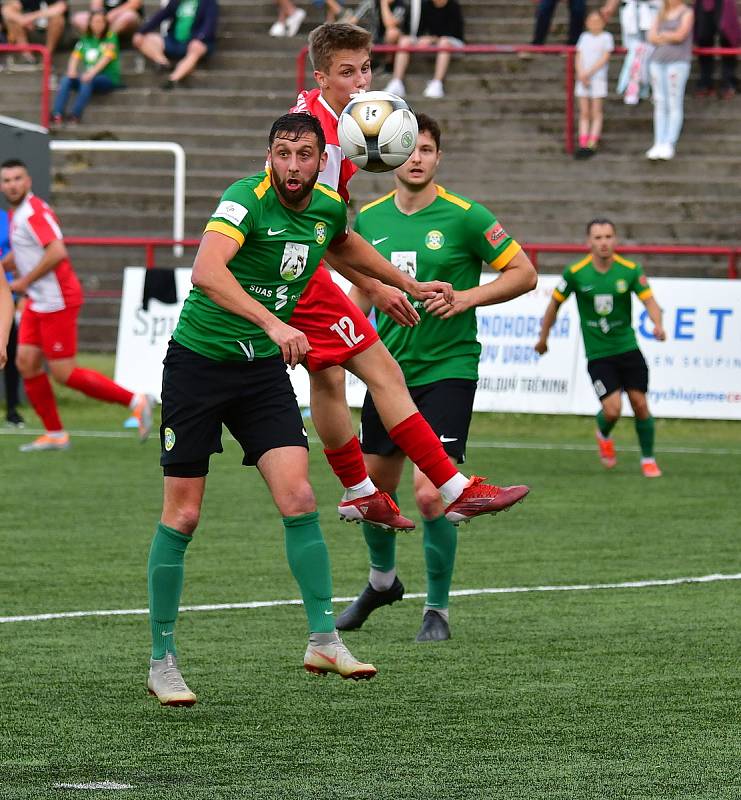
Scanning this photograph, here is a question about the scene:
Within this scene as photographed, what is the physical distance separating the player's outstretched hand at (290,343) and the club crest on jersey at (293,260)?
45 centimetres

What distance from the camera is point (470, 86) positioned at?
24.1m

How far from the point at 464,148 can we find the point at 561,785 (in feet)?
61.6

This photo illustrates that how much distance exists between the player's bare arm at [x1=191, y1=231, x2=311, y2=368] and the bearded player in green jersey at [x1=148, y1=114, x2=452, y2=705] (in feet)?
0.03

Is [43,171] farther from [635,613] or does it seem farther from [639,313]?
[635,613]

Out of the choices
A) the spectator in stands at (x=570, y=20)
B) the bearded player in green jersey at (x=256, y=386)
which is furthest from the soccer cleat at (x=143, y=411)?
the spectator in stands at (x=570, y=20)

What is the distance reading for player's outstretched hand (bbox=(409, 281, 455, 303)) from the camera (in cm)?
724

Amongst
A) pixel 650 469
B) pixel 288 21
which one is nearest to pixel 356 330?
pixel 650 469

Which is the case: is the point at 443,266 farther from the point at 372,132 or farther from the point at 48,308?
the point at 48,308

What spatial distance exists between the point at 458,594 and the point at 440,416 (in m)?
1.43

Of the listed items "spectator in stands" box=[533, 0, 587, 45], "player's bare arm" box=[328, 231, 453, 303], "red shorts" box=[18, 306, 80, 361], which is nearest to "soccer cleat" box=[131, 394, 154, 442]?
"red shorts" box=[18, 306, 80, 361]

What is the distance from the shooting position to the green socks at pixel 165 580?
6.30 m

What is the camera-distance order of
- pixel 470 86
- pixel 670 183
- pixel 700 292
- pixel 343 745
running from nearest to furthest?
pixel 343 745
pixel 700 292
pixel 670 183
pixel 470 86

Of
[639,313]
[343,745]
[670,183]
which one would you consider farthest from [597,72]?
[343,745]

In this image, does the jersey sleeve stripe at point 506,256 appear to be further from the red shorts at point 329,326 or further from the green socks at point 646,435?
the green socks at point 646,435
